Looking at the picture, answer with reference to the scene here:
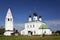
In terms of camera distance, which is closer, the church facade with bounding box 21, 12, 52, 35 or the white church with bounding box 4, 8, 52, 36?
the white church with bounding box 4, 8, 52, 36

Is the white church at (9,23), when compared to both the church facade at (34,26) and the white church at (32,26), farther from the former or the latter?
the church facade at (34,26)

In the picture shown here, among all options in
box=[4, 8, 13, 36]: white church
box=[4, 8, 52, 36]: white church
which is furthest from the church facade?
box=[4, 8, 13, 36]: white church

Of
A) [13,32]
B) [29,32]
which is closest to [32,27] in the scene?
[29,32]

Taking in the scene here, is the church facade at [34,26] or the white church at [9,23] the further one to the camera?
the church facade at [34,26]

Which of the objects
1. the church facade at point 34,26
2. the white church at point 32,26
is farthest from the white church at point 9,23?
the church facade at point 34,26

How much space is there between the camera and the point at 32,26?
88.1m

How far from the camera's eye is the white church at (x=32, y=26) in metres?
79.6

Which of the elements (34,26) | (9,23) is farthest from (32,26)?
(9,23)

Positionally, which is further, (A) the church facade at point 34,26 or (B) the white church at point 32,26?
(A) the church facade at point 34,26

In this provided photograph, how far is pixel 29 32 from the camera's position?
89125 mm

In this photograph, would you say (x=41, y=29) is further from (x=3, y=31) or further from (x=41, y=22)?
(x=3, y=31)

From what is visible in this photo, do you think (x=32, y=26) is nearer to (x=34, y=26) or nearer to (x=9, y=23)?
(x=34, y=26)

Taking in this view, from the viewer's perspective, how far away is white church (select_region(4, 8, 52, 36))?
79562 millimetres

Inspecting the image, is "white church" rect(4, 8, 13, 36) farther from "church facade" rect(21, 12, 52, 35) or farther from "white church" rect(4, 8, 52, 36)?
"church facade" rect(21, 12, 52, 35)
